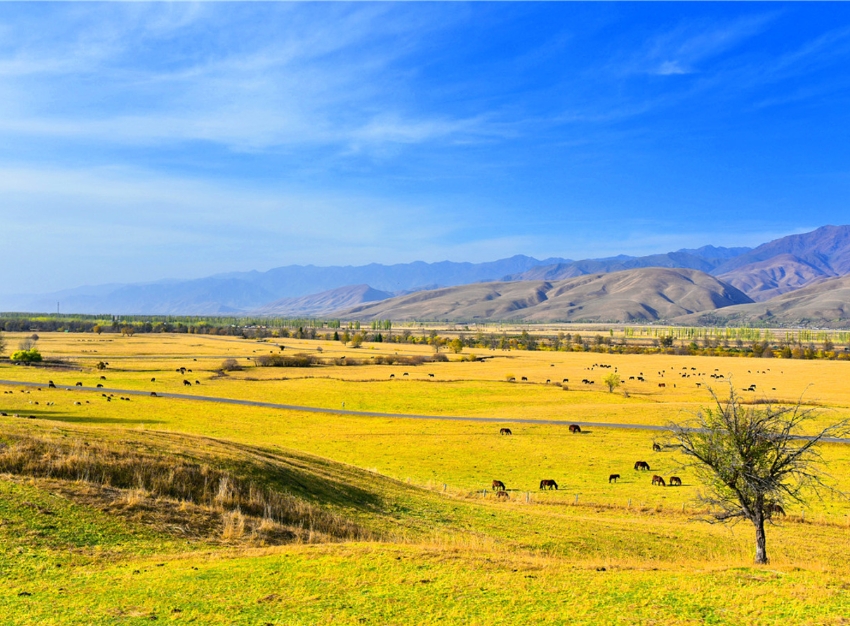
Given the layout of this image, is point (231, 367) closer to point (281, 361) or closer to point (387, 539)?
point (281, 361)

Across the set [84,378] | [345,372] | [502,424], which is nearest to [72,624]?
[502,424]

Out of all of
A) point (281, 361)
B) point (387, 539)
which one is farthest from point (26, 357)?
point (387, 539)

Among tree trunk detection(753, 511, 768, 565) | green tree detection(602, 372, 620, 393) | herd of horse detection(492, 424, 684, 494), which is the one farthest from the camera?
green tree detection(602, 372, 620, 393)

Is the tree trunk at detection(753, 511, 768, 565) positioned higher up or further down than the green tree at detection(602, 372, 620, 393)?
higher up

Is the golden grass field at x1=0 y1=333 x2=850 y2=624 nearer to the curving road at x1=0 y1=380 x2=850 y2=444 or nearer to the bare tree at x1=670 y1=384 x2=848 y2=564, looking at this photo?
the bare tree at x1=670 y1=384 x2=848 y2=564

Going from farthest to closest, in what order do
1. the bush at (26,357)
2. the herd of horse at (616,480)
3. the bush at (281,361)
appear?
the bush at (281,361) → the bush at (26,357) → the herd of horse at (616,480)

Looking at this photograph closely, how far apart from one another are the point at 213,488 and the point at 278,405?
62.9 meters

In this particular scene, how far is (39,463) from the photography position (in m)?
22.2

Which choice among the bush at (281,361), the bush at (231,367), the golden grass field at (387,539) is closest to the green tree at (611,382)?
the golden grass field at (387,539)

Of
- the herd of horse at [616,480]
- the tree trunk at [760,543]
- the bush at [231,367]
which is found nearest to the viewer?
the tree trunk at [760,543]

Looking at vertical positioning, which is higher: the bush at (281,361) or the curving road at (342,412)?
the bush at (281,361)

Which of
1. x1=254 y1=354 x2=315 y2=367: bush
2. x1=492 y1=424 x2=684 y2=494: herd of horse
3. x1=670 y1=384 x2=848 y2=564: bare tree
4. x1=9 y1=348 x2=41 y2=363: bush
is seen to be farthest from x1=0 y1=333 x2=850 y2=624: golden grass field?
x1=254 y1=354 x2=315 y2=367: bush

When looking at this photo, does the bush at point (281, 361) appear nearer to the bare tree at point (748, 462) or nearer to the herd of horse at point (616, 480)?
the herd of horse at point (616, 480)

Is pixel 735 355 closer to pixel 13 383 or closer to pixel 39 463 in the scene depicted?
pixel 13 383
